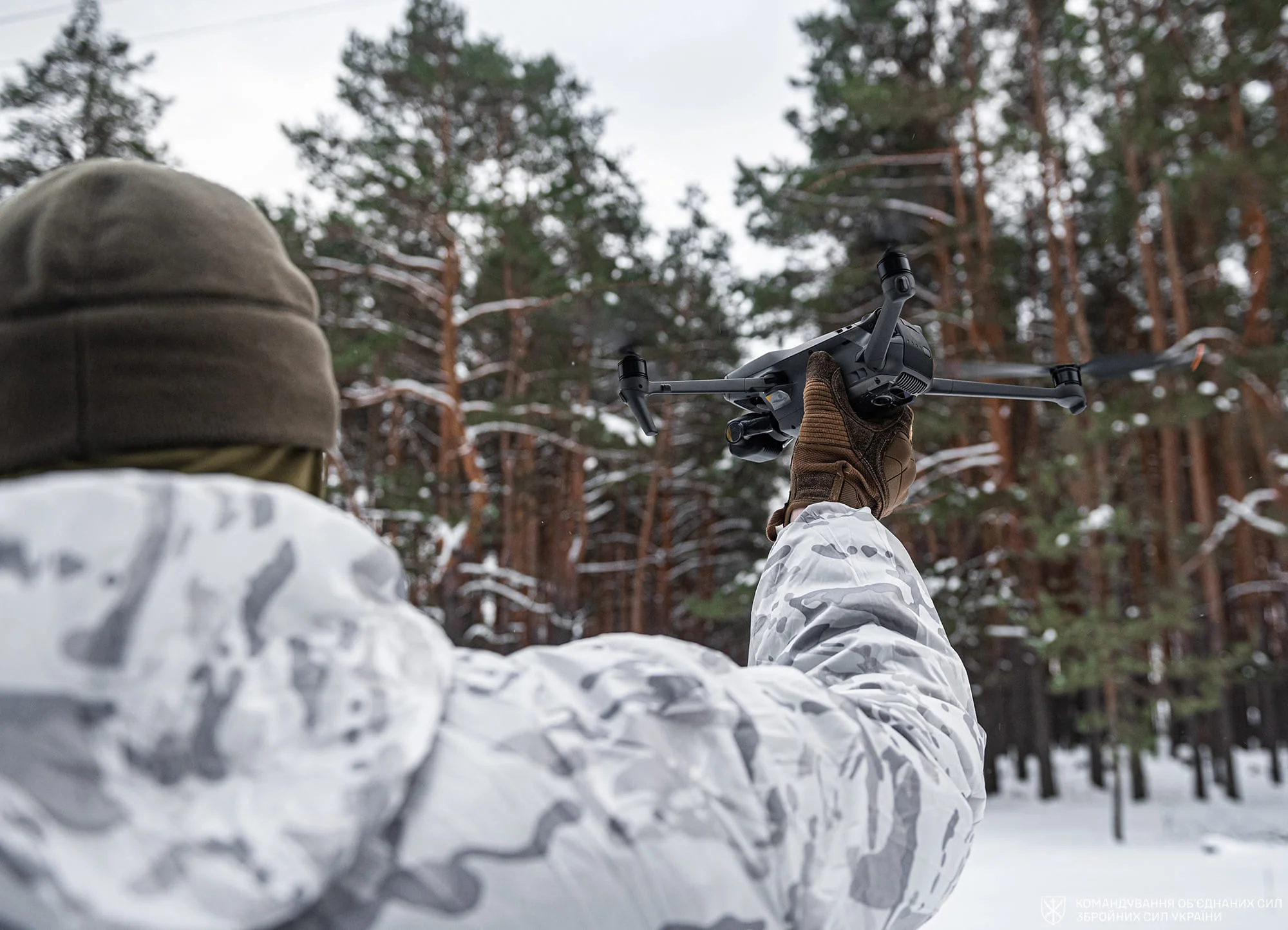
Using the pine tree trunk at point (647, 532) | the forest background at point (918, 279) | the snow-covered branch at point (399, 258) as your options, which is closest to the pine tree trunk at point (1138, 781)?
the forest background at point (918, 279)

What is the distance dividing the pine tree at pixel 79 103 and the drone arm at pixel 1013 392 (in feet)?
26.4

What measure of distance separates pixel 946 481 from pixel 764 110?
610 centimetres

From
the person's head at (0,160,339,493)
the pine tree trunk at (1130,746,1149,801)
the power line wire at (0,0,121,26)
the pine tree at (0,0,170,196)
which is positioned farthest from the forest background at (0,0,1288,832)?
the person's head at (0,160,339,493)

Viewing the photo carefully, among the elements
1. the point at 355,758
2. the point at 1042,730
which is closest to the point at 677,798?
the point at 355,758

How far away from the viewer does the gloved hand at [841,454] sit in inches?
38.2

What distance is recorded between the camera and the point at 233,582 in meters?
0.37

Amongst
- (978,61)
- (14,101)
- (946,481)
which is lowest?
(946,481)

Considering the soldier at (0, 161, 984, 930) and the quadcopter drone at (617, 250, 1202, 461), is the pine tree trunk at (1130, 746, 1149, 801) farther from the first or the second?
the soldier at (0, 161, 984, 930)

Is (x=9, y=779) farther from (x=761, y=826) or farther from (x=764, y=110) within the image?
(x=764, y=110)

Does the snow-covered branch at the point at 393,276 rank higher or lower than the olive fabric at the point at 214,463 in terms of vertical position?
higher

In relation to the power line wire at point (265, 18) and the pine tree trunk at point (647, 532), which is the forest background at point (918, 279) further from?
the power line wire at point (265, 18)

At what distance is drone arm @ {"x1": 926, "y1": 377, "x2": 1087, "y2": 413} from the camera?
4.56 ft

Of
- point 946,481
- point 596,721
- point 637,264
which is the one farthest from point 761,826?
point 637,264

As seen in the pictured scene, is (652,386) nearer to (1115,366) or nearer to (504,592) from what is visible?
(1115,366)
